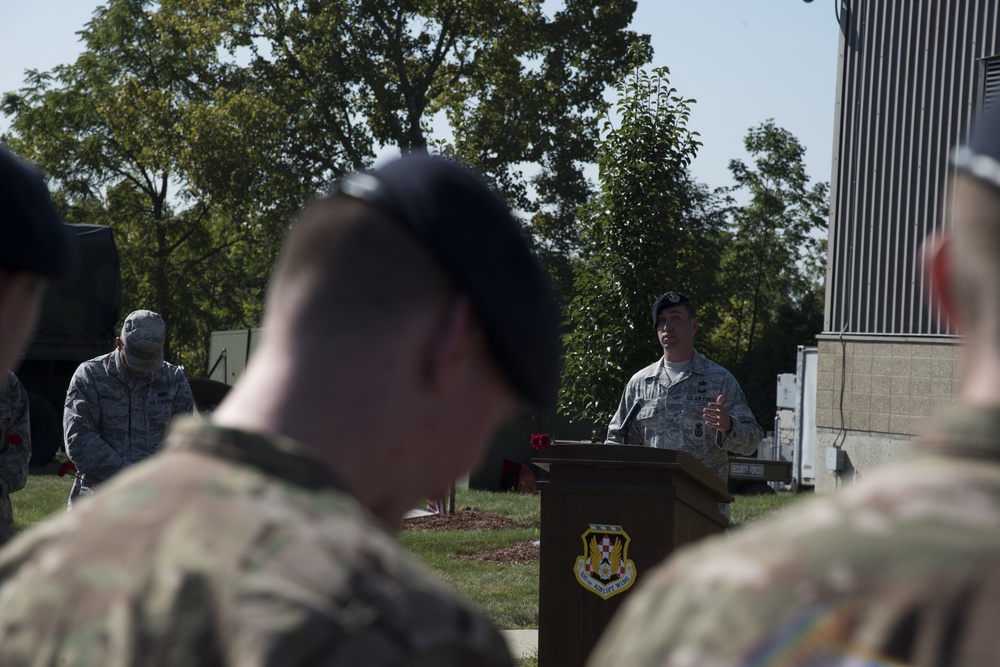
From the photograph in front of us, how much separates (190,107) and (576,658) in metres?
24.1

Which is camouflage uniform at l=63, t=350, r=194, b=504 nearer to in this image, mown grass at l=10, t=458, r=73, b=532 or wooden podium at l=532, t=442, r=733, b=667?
wooden podium at l=532, t=442, r=733, b=667

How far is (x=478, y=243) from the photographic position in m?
1.44

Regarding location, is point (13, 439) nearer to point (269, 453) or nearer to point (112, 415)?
point (112, 415)

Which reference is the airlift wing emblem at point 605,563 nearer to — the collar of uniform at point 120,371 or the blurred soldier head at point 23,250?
the collar of uniform at point 120,371

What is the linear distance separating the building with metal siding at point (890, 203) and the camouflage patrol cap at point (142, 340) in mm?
10171

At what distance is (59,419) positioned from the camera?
18766mm

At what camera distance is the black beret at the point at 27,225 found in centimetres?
170

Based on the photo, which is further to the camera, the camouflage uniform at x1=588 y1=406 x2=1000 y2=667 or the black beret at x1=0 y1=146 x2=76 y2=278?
the black beret at x1=0 y1=146 x2=76 y2=278

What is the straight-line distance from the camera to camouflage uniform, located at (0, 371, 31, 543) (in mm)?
5746

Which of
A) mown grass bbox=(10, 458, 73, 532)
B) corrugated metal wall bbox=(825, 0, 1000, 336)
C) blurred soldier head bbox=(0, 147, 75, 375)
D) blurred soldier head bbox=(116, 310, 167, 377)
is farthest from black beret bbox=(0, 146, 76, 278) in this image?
corrugated metal wall bbox=(825, 0, 1000, 336)

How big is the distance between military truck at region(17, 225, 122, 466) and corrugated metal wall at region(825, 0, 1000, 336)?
11.1 m

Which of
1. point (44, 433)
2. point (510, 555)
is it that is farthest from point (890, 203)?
point (44, 433)

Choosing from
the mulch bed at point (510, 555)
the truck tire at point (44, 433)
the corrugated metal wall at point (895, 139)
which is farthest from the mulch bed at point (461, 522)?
the truck tire at point (44, 433)

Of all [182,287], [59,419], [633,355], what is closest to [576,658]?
[633,355]
